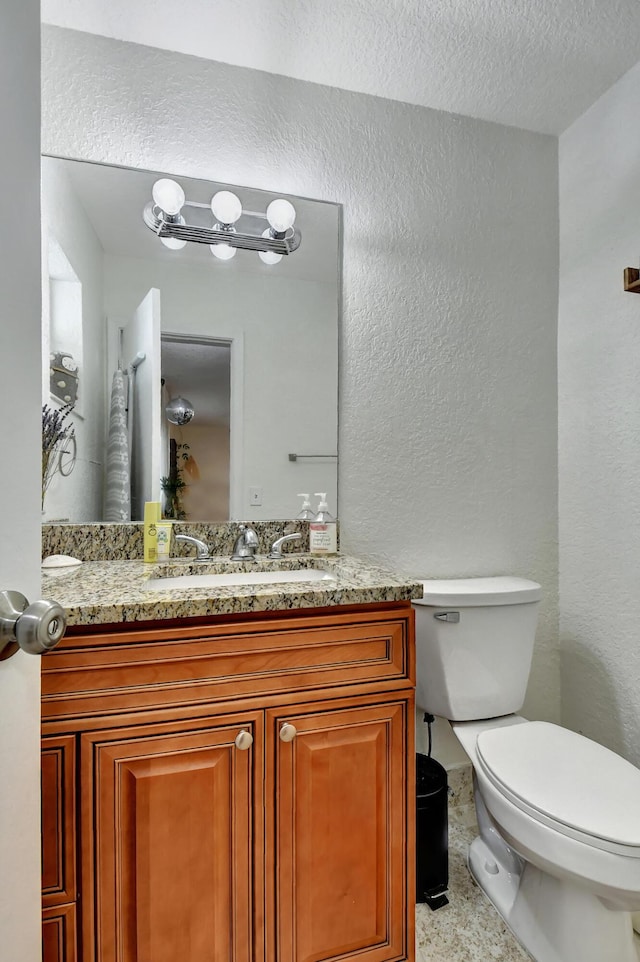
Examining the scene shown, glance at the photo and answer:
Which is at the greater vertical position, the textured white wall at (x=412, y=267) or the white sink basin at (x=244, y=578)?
the textured white wall at (x=412, y=267)

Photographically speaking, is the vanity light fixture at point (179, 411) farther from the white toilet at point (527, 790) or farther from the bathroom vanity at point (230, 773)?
the white toilet at point (527, 790)

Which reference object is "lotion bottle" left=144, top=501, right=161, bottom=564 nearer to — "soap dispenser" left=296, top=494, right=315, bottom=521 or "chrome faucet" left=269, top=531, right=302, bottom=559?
"chrome faucet" left=269, top=531, right=302, bottom=559

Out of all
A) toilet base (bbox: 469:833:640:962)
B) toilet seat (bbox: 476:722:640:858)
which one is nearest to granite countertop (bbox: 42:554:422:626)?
toilet seat (bbox: 476:722:640:858)

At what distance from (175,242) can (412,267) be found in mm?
777

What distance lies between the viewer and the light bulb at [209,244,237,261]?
1656mm

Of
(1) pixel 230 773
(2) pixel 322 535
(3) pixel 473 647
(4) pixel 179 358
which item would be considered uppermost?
(4) pixel 179 358

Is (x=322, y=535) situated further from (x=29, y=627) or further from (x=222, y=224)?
(x=29, y=627)

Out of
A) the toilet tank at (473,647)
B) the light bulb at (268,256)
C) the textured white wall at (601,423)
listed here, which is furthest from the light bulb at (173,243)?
the textured white wall at (601,423)

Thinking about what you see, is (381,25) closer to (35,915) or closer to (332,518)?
(332,518)

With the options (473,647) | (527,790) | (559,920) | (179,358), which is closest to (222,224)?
(179,358)

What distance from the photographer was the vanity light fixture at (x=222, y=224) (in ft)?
5.22

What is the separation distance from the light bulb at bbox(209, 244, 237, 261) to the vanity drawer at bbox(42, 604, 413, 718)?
3.76 ft

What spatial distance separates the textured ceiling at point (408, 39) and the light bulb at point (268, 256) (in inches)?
19.5

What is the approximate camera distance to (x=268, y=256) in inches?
67.5
